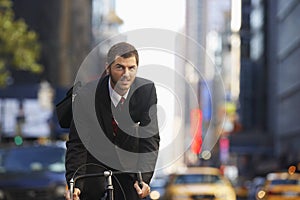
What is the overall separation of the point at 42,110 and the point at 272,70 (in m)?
55.9

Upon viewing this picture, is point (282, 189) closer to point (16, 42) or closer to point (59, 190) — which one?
point (16, 42)

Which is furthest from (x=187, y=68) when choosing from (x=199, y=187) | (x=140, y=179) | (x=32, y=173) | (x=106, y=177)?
(x=199, y=187)

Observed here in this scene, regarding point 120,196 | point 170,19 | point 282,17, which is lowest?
point 120,196

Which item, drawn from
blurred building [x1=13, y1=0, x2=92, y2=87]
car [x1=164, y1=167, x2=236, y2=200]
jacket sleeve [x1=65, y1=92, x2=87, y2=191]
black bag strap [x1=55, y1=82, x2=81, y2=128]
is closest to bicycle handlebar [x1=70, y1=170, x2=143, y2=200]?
jacket sleeve [x1=65, y1=92, x2=87, y2=191]

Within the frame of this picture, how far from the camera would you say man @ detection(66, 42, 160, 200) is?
6766 millimetres

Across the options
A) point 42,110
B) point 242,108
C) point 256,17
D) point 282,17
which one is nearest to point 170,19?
point 42,110

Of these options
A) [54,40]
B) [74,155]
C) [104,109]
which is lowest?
[74,155]

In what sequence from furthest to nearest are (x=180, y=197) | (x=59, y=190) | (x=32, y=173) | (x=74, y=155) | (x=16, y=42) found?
1. (x=16, y=42)
2. (x=180, y=197)
3. (x=32, y=173)
4. (x=59, y=190)
5. (x=74, y=155)

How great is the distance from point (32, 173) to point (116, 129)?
37.4 ft

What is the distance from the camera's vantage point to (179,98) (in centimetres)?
708

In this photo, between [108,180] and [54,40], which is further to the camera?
[54,40]

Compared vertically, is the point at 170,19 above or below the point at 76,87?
above

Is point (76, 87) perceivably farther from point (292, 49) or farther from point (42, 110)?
point (292, 49)

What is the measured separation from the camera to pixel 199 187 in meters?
24.6
